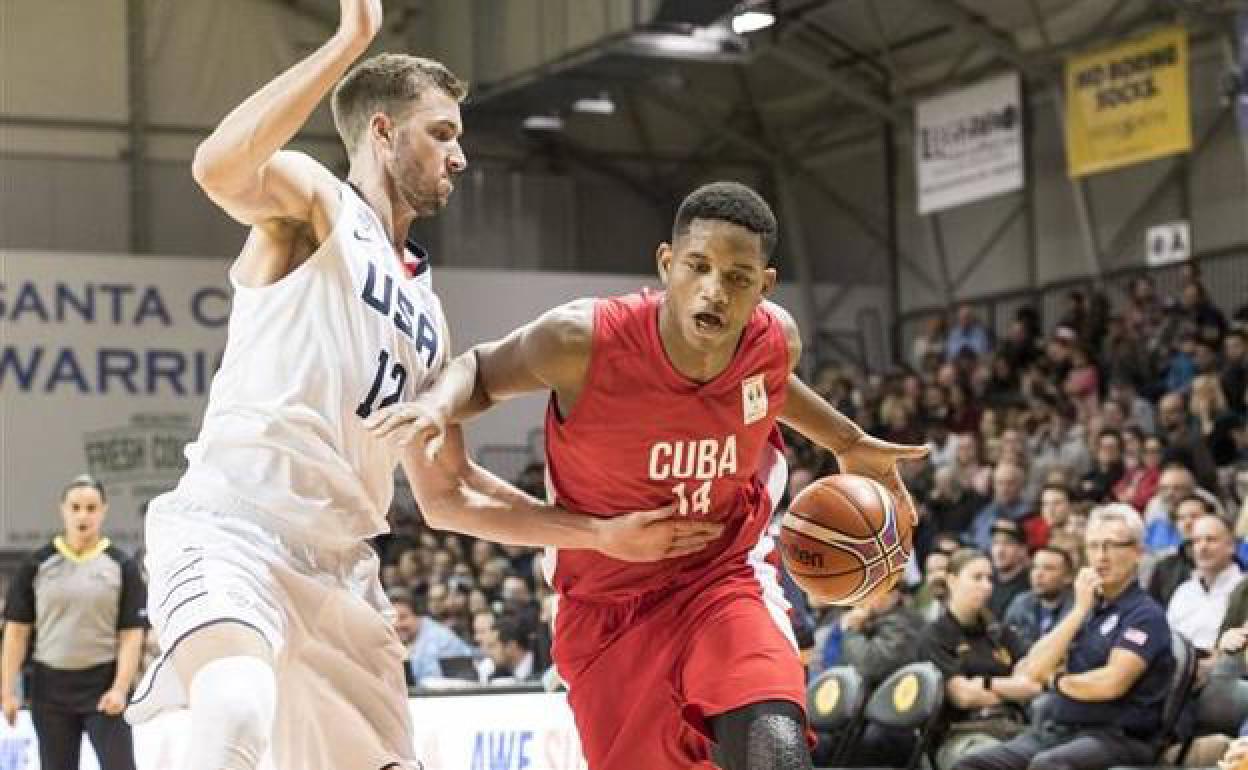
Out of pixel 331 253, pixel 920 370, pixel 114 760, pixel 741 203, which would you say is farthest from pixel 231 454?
pixel 920 370

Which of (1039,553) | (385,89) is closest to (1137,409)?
(1039,553)

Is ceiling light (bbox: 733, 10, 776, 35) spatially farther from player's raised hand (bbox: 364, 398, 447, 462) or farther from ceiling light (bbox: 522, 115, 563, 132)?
player's raised hand (bbox: 364, 398, 447, 462)

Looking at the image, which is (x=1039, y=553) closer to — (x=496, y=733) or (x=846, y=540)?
(x=496, y=733)

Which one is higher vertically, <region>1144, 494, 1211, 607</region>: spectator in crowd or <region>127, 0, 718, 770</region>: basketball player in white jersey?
<region>127, 0, 718, 770</region>: basketball player in white jersey

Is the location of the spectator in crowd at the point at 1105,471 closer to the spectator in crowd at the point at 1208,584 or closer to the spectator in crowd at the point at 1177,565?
the spectator in crowd at the point at 1177,565

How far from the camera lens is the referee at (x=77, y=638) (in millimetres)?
9367

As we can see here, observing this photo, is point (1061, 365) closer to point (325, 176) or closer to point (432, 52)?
point (432, 52)

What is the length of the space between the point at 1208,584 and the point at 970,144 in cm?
1132

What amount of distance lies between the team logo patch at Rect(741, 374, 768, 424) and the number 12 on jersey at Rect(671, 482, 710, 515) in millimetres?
205

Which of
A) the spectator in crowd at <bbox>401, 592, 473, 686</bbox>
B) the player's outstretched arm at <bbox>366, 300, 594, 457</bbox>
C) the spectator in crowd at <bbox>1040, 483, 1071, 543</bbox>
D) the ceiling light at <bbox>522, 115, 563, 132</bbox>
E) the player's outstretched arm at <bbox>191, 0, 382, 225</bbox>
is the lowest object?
the spectator in crowd at <bbox>401, 592, 473, 686</bbox>

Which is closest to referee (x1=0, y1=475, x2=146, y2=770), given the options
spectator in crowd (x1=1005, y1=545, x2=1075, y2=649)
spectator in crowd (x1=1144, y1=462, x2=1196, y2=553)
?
spectator in crowd (x1=1005, y1=545, x2=1075, y2=649)

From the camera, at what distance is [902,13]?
22.3 m

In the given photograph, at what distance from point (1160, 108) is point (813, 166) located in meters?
8.26

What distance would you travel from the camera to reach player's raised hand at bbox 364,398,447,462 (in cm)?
430
